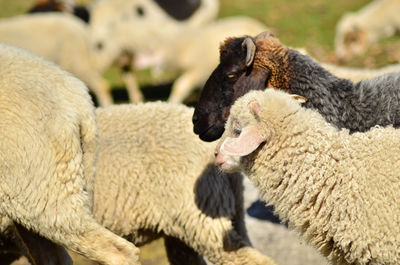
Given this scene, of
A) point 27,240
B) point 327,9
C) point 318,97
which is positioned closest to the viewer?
point 27,240

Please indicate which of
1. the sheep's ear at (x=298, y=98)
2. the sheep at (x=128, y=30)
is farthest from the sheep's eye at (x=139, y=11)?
the sheep's ear at (x=298, y=98)

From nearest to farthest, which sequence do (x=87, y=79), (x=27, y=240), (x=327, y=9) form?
(x=27, y=240), (x=87, y=79), (x=327, y=9)

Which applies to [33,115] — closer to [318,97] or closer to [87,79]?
[318,97]

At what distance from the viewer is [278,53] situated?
4.37m

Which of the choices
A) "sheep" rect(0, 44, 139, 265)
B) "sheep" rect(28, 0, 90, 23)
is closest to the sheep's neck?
"sheep" rect(0, 44, 139, 265)

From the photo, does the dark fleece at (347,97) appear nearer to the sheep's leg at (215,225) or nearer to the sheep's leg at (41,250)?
the sheep's leg at (215,225)

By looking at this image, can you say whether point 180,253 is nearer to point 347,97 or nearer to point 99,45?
point 347,97

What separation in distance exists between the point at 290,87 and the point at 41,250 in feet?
5.78

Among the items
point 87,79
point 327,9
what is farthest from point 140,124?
point 327,9

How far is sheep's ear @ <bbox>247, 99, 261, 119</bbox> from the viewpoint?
3.44 metres

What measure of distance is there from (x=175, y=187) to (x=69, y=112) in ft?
2.66

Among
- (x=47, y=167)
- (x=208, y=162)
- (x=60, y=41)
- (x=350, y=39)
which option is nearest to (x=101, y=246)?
(x=47, y=167)

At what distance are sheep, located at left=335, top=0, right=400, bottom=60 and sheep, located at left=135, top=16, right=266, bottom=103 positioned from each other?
3.42 meters

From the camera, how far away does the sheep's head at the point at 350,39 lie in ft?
41.2
